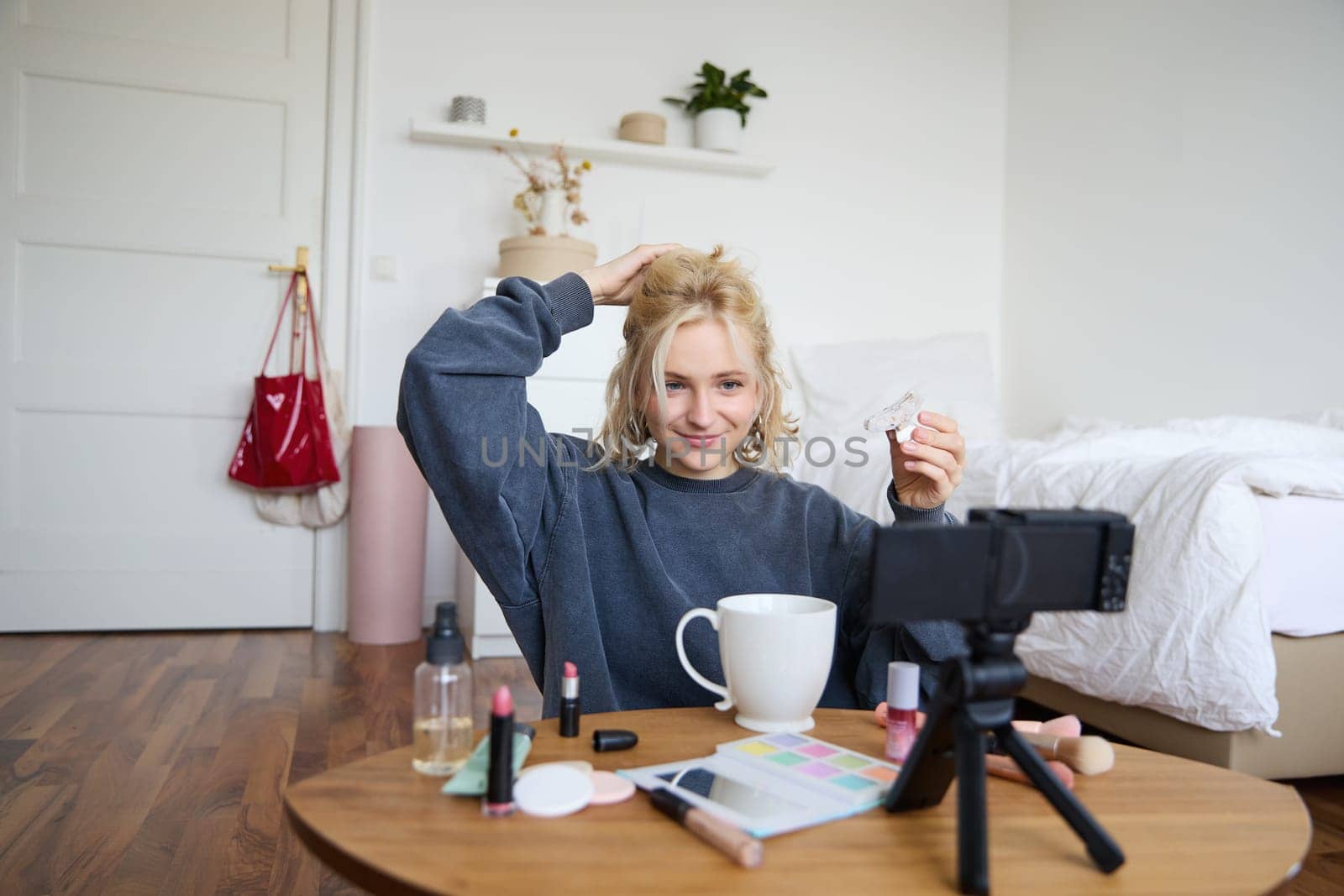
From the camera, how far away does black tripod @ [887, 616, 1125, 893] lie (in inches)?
19.5

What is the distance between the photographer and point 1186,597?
1667 millimetres

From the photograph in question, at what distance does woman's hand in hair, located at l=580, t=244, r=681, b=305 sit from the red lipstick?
0.64 m

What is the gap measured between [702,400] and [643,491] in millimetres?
124

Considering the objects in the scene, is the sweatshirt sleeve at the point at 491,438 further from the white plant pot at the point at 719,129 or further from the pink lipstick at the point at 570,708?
the white plant pot at the point at 719,129

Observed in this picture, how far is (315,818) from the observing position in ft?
1.74

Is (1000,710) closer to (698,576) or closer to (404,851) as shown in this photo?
(404,851)

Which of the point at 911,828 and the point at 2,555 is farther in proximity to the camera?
the point at 2,555

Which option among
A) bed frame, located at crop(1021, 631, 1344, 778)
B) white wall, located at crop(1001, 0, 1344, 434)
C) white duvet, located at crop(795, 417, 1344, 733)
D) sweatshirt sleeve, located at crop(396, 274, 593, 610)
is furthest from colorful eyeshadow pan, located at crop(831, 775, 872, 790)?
white wall, located at crop(1001, 0, 1344, 434)

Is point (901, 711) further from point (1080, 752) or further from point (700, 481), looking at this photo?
point (700, 481)

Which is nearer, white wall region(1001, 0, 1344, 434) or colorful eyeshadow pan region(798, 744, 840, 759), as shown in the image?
colorful eyeshadow pan region(798, 744, 840, 759)

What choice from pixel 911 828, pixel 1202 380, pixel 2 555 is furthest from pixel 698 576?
pixel 2 555

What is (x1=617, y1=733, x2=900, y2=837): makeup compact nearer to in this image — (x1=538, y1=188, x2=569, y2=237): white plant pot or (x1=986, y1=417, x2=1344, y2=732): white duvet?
(x1=986, y1=417, x2=1344, y2=732): white duvet

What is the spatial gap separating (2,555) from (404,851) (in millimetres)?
3124

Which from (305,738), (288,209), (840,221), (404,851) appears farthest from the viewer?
(840,221)
